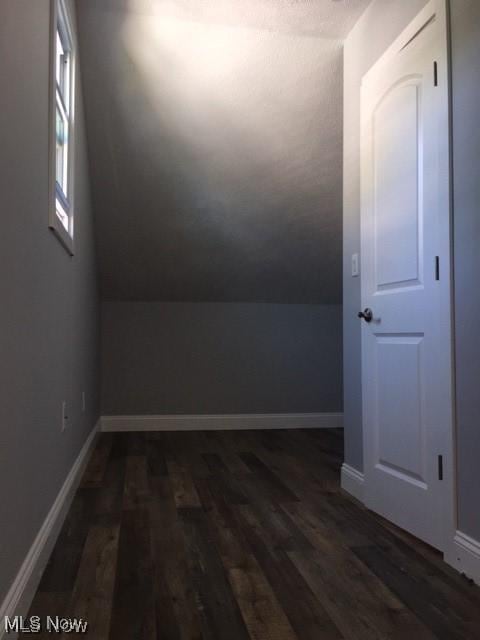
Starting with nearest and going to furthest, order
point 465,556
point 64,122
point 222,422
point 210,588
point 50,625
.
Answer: point 50,625, point 210,588, point 465,556, point 64,122, point 222,422

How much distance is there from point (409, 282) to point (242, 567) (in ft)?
4.17

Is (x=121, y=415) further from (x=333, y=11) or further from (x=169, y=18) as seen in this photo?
(x=333, y=11)

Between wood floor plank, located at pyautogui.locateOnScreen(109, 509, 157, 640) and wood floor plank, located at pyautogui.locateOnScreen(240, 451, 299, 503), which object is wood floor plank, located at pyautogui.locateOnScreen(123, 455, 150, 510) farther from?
wood floor plank, located at pyautogui.locateOnScreen(240, 451, 299, 503)

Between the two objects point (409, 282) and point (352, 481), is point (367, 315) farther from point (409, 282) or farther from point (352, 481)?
point (352, 481)

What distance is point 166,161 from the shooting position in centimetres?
346

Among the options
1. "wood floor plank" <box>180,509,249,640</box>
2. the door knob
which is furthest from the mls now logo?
the door knob

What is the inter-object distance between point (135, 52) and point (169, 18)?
27 centimetres

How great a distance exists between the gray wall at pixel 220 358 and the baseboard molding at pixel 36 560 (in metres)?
2.00

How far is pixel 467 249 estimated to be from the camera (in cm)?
178

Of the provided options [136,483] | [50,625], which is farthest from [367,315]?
[50,625]

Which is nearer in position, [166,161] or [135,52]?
[135,52]

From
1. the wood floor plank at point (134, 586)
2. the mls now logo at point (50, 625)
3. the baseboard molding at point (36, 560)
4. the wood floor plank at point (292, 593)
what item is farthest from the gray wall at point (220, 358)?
the mls now logo at point (50, 625)

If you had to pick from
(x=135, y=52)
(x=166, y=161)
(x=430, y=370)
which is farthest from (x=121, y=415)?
(x=430, y=370)

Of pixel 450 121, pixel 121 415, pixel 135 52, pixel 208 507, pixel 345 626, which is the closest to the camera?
pixel 345 626
